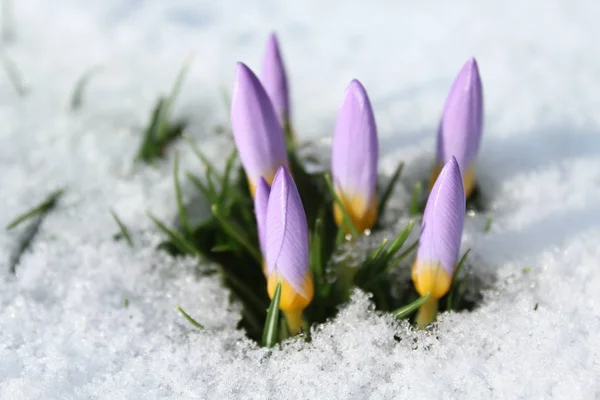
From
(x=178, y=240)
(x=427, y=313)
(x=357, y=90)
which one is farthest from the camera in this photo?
(x=178, y=240)

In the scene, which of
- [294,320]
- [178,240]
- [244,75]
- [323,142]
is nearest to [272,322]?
[294,320]

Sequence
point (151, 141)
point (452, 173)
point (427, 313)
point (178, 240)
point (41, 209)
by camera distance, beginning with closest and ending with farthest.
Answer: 1. point (452, 173)
2. point (427, 313)
3. point (178, 240)
4. point (41, 209)
5. point (151, 141)

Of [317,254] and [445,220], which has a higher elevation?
[445,220]

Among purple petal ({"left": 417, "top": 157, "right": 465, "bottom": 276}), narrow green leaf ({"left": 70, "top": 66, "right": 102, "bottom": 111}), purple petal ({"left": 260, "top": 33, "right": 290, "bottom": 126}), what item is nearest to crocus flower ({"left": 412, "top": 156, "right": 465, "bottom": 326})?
purple petal ({"left": 417, "top": 157, "right": 465, "bottom": 276})

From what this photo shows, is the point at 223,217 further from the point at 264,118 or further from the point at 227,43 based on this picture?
the point at 227,43

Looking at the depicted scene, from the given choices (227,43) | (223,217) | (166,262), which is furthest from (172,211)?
(227,43)

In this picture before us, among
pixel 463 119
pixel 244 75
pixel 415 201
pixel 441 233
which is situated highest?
pixel 244 75

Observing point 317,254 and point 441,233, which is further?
point 317,254

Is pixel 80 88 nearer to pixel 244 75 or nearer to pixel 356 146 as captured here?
pixel 244 75
